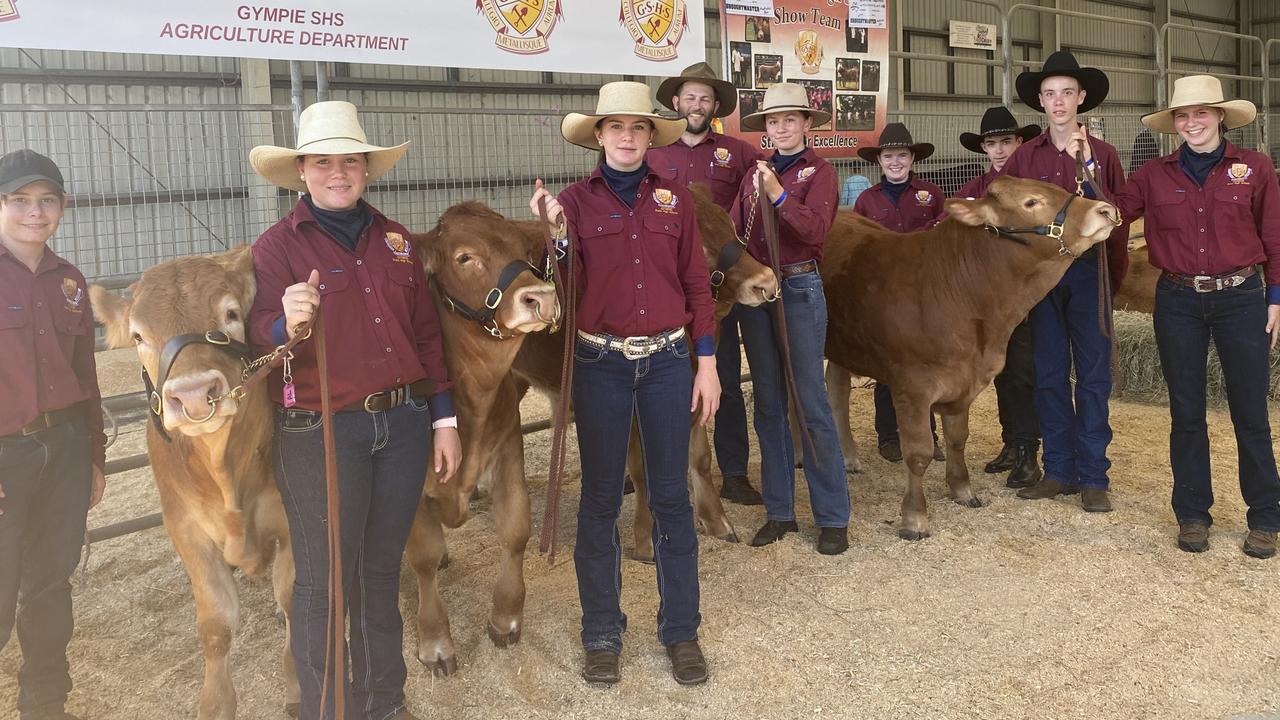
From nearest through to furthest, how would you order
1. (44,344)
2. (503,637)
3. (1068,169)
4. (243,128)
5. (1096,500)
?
1. (44,344)
2. (503,637)
3. (1068,169)
4. (1096,500)
5. (243,128)

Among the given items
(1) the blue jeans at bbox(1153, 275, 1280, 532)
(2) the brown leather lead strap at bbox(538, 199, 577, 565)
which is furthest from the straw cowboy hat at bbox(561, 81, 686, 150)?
(1) the blue jeans at bbox(1153, 275, 1280, 532)

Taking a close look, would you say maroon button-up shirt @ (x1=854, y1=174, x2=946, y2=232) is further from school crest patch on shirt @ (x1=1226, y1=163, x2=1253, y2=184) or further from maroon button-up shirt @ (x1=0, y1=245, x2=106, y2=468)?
maroon button-up shirt @ (x1=0, y1=245, x2=106, y2=468)

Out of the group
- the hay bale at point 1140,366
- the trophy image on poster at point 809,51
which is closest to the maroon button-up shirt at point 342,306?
the trophy image on poster at point 809,51

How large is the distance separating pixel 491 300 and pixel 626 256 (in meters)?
0.51

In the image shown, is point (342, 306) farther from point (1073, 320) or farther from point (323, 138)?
point (1073, 320)

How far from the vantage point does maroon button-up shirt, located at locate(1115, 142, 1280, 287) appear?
4.59m

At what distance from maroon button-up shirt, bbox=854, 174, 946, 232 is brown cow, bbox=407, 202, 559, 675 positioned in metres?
3.24

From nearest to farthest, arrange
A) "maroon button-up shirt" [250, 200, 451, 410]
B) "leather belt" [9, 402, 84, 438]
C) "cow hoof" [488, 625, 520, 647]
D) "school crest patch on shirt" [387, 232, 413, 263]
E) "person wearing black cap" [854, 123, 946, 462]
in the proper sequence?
"maroon button-up shirt" [250, 200, 451, 410], "school crest patch on shirt" [387, 232, 413, 263], "leather belt" [9, 402, 84, 438], "cow hoof" [488, 625, 520, 647], "person wearing black cap" [854, 123, 946, 462]

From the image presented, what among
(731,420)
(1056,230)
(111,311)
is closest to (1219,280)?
(1056,230)

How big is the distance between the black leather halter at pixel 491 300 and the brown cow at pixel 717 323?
126 centimetres

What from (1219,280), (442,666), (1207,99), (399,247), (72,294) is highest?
(1207,99)

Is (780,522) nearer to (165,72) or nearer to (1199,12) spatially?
(165,72)

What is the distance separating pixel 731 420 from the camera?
597cm

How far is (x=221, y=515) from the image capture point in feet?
10.6
